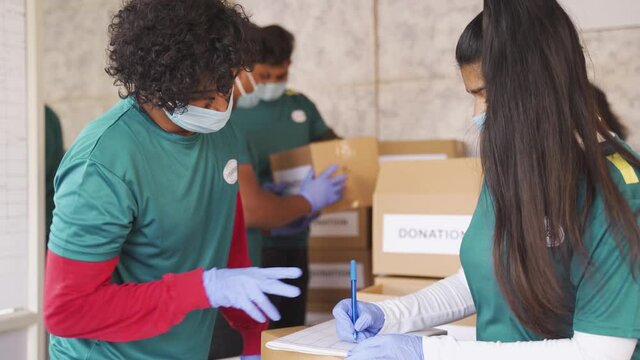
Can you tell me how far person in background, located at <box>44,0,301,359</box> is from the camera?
1150 mm

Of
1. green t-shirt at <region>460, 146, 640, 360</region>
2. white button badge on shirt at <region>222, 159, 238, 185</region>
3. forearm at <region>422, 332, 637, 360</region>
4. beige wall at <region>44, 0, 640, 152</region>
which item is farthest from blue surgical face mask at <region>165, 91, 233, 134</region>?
beige wall at <region>44, 0, 640, 152</region>

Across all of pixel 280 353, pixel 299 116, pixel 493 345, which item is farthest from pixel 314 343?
pixel 299 116

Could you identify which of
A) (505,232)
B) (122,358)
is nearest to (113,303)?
(122,358)

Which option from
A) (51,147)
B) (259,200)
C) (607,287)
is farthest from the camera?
(51,147)

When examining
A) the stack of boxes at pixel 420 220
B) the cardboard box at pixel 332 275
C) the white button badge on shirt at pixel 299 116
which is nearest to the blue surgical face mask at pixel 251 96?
the white button badge on shirt at pixel 299 116

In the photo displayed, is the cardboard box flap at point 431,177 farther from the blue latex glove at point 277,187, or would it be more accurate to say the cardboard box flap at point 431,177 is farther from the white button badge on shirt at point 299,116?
the white button badge on shirt at point 299,116

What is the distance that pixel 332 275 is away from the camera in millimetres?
2717

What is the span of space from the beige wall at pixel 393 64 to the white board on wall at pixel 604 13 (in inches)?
1.2

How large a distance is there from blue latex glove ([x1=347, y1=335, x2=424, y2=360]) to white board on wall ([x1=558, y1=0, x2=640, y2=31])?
188 cm

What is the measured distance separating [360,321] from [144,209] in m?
0.46

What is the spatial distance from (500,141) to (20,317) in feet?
4.40

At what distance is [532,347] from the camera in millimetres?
993

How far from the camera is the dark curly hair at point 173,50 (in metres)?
1.19

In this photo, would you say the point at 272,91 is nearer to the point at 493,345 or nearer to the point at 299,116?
the point at 299,116
